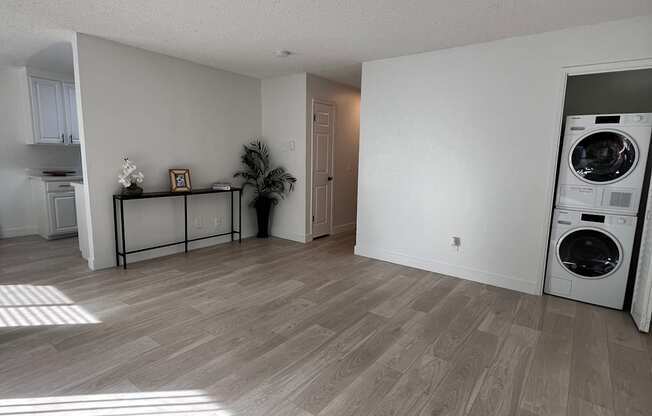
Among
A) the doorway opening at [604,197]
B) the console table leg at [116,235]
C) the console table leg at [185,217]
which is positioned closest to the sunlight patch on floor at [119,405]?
the console table leg at [116,235]

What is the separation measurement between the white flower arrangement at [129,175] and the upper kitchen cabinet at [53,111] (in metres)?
2.27

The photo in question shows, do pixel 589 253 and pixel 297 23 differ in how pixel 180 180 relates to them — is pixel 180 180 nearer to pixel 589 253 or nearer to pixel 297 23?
pixel 297 23

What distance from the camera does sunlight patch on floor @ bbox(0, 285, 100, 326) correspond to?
8.64ft

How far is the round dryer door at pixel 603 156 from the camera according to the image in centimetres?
288

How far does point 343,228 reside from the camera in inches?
236

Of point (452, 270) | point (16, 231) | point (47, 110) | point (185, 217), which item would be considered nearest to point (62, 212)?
point (16, 231)

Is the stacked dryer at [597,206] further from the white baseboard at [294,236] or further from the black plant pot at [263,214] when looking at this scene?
the black plant pot at [263,214]

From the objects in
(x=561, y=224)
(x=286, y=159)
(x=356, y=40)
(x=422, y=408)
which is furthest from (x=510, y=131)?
(x=286, y=159)

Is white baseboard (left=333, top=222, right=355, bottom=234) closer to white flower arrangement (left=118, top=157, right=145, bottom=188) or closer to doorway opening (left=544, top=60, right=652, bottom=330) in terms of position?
white flower arrangement (left=118, top=157, right=145, bottom=188)

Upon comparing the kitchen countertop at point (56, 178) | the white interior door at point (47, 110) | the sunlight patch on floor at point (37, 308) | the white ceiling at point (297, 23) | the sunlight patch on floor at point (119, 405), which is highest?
the white ceiling at point (297, 23)

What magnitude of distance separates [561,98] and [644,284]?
5.37ft

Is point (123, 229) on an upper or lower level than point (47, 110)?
lower

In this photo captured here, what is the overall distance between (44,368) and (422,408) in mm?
2187

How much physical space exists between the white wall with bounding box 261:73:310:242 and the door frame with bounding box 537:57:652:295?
3.02m
